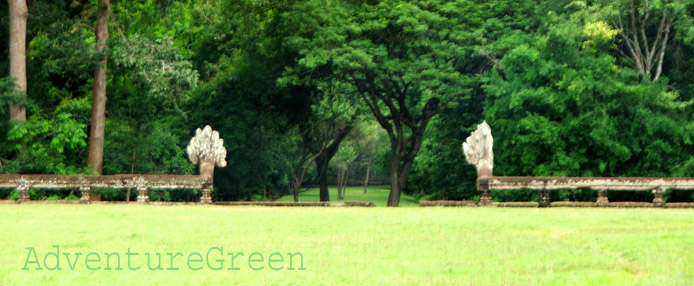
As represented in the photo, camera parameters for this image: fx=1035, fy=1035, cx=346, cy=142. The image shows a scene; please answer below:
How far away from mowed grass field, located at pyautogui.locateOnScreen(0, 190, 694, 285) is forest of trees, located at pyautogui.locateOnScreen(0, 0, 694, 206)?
11.8 meters

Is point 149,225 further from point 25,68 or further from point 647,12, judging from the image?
point 647,12

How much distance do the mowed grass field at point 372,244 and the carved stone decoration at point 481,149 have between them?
9.61 feet

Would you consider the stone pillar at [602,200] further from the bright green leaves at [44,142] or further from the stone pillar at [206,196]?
the bright green leaves at [44,142]

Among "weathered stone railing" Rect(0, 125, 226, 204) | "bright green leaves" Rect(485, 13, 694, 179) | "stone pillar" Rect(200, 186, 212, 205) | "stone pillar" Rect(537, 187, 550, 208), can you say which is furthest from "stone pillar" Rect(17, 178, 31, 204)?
"bright green leaves" Rect(485, 13, 694, 179)

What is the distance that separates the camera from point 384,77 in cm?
4028

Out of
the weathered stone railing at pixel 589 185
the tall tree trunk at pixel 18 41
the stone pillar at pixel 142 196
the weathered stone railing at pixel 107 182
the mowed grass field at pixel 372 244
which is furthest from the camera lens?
the tall tree trunk at pixel 18 41

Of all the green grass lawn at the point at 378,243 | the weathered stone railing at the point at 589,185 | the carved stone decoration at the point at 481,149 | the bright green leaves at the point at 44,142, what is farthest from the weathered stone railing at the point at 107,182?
the weathered stone railing at the point at 589,185

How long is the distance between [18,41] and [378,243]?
20.8m

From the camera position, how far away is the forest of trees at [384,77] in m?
35.2

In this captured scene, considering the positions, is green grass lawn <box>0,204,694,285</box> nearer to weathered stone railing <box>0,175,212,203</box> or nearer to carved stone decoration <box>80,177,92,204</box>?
weathered stone railing <box>0,175,212,203</box>

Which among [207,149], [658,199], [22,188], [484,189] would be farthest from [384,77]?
[658,199]

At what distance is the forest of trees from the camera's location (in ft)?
115

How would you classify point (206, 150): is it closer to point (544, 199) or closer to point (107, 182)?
point (107, 182)

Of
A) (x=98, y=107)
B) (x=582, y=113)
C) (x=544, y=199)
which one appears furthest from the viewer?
(x=582, y=113)
